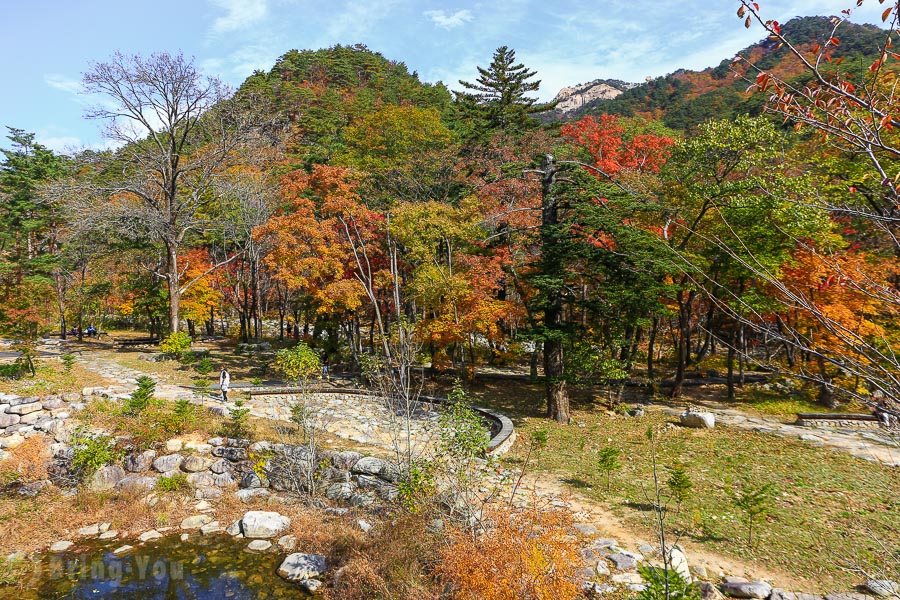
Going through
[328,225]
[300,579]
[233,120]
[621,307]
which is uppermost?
[233,120]

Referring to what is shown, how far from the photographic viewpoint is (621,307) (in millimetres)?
15141

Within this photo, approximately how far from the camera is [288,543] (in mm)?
8586

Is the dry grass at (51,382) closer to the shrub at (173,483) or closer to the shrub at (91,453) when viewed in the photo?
the shrub at (91,453)

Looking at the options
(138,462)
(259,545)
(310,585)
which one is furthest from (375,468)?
(138,462)

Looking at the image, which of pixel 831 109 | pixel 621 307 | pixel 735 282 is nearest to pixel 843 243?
pixel 735 282

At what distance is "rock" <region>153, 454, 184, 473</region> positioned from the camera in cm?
1069

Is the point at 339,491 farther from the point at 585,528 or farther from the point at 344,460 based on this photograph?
the point at 585,528

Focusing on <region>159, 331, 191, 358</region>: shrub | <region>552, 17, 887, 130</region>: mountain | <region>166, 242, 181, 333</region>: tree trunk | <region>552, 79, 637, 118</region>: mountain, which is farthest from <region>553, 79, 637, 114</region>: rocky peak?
<region>159, 331, 191, 358</region>: shrub

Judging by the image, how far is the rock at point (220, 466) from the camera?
35.6ft

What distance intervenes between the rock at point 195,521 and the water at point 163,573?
377 mm

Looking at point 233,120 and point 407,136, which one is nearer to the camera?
point 233,120

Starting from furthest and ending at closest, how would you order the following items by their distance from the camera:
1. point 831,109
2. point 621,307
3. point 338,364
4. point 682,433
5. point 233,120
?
point 338,364 → point 233,120 → point 621,307 → point 682,433 → point 831,109

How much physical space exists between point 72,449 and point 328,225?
1064cm

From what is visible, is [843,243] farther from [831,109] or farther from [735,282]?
[831,109]
